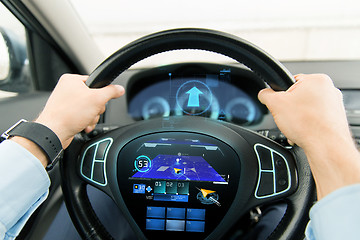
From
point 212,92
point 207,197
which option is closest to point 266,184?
point 207,197

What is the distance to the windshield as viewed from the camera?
6.91 ft

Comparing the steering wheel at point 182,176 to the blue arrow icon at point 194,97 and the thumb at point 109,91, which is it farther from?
the blue arrow icon at point 194,97

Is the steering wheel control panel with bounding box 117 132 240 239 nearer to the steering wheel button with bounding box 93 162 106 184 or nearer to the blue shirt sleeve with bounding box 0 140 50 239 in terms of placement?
the steering wheel button with bounding box 93 162 106 184

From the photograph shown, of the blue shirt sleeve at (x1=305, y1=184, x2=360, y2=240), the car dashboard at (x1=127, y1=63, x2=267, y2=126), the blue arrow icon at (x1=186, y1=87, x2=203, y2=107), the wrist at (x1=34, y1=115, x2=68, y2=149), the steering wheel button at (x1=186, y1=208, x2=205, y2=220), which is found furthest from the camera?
the car dashboard at (x1=127, y1=63, x2=267, y2=126)

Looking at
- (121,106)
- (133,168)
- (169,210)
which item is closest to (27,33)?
(121,106)

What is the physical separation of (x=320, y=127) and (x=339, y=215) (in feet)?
0.66

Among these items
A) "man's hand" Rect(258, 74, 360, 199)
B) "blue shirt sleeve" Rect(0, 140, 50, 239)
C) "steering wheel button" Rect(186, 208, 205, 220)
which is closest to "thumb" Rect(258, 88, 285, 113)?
"man's hand" Rect(258, 74, 360, 199)

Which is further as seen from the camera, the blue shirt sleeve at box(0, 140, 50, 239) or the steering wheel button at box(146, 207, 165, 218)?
the steering wheel button at box(146, 207, 165, 218)

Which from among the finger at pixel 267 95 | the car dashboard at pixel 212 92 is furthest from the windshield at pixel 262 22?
the finger at pixel 267 95

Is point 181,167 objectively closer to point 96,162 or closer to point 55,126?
point 96,162

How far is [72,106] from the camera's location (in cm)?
90

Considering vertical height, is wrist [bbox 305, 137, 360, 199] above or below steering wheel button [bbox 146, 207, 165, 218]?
above

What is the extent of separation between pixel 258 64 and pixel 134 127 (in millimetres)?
389

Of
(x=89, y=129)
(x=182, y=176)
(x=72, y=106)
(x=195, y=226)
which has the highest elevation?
(x=72, y=106)
